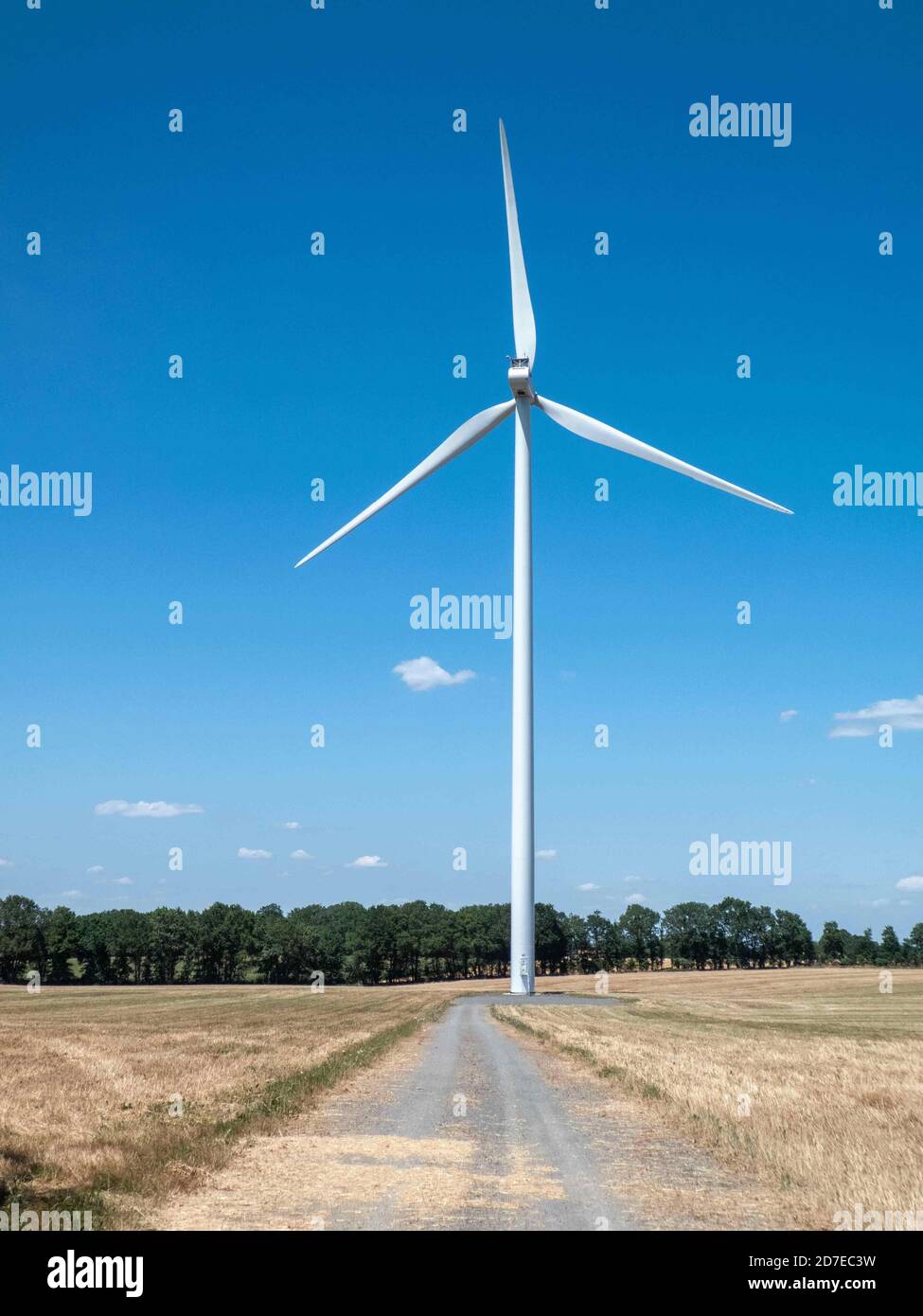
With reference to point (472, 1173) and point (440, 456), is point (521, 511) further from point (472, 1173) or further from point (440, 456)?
point (472, 1173)

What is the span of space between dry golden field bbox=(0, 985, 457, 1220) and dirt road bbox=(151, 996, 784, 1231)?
1.12 meters

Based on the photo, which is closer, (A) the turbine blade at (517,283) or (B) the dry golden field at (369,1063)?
(B) the dry golden field at (369,1063)

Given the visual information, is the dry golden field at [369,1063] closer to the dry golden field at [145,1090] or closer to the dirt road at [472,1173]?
the dry golden field at [145,1090]

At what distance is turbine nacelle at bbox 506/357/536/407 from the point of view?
76.4 meters

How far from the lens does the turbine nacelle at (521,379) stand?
7644cm

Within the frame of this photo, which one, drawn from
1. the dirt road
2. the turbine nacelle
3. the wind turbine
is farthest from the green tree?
the dirt road

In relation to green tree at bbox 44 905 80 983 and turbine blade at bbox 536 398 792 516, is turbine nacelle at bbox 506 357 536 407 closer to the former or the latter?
turbine blade at bbox 536 398 792 516

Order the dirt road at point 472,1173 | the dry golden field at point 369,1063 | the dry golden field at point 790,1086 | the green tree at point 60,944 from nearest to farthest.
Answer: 1. the dirt road at point 472,1173
2. the dry golden field at point 790,1086
3. the dry golden field at point 369,1063
4. the green tree at point 60,944

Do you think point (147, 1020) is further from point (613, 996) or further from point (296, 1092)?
point (296, 1092)

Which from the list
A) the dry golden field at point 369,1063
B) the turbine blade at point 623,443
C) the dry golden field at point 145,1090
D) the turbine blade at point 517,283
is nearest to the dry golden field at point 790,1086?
the dry golden field at point 369,1063

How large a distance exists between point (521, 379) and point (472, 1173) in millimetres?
66059

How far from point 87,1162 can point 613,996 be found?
79.5 meters

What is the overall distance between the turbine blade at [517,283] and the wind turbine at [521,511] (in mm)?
63

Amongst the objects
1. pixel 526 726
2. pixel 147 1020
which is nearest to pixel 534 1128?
pixel 526 726
